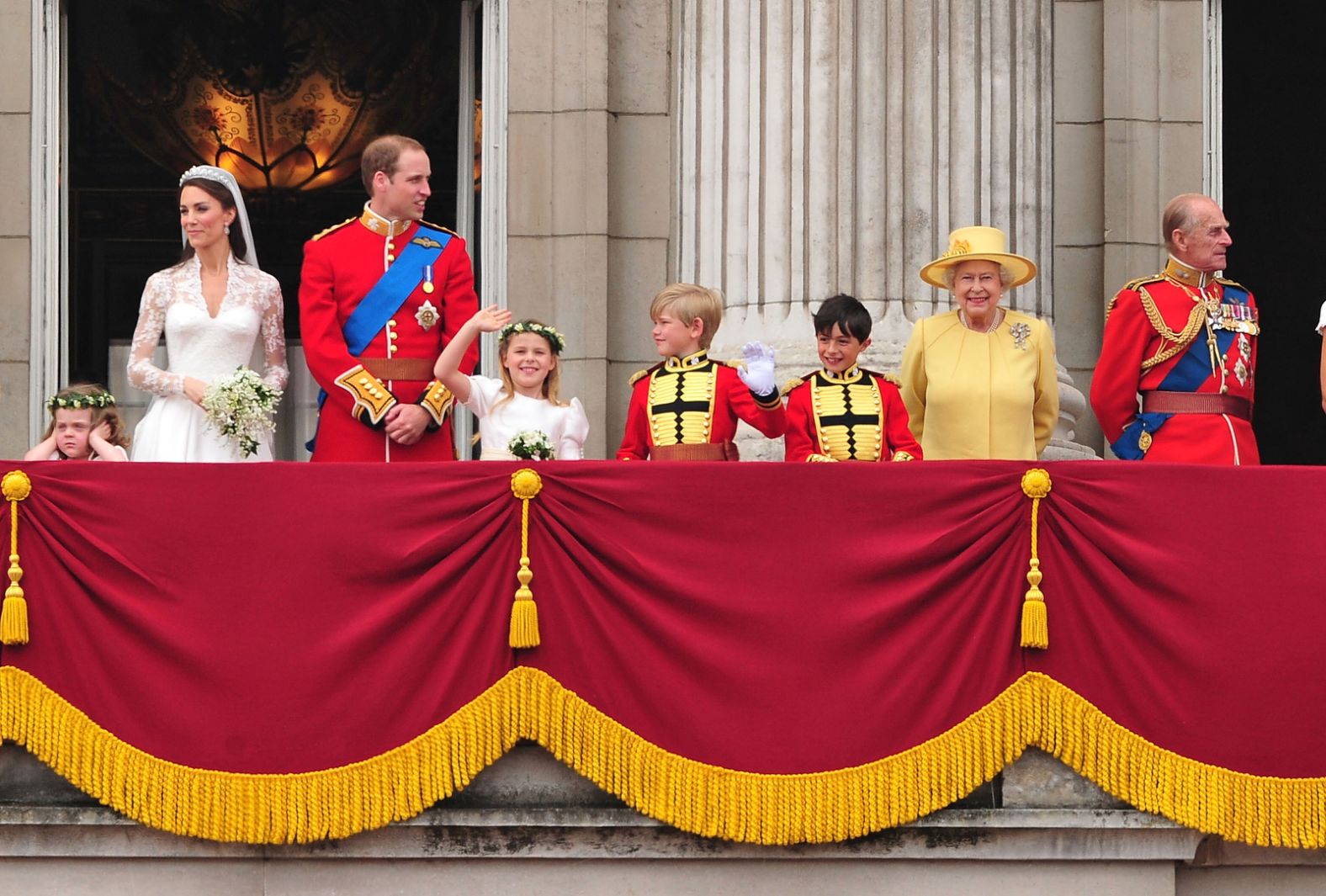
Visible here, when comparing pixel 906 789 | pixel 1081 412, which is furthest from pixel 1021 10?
pixel 906 789

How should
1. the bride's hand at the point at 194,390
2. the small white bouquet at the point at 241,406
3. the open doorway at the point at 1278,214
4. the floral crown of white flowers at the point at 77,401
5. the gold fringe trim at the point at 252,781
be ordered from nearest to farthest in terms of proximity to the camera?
1. the gold fringe trim at the point at 252,781
2. the small white bouquet at the point at 241,406
3. the bride's hand at the point at 194,390
4. the floral crown of white flowers at the point at 77,401
5. the open doorway at the point at 1278,214

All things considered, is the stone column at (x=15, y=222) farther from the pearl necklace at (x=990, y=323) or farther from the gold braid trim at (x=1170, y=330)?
the gold braid trim at (x=1170, y=330)

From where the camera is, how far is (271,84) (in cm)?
1332

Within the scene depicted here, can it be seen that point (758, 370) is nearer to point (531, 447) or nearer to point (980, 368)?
point (531, 447)

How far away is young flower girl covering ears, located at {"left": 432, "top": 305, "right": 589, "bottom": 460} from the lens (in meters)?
8.55

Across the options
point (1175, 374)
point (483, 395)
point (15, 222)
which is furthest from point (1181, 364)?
point (15, 222)

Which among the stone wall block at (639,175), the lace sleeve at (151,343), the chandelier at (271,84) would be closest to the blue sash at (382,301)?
the lace sleeve at (151,343)

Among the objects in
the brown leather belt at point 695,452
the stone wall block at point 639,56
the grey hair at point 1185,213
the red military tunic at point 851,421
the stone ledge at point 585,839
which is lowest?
the stone ledge at point 585,839

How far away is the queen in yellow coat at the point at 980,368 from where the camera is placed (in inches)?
345

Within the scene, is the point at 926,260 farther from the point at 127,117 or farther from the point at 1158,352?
the point at 127,117

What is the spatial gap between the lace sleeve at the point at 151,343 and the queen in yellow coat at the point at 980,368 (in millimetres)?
2706

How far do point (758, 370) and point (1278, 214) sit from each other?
6909 millimetres

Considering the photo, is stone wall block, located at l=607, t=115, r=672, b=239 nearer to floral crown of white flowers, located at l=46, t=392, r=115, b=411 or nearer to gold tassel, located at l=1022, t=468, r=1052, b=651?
floral crown of white flowers, located at l=46, t=392, r=115, b=411

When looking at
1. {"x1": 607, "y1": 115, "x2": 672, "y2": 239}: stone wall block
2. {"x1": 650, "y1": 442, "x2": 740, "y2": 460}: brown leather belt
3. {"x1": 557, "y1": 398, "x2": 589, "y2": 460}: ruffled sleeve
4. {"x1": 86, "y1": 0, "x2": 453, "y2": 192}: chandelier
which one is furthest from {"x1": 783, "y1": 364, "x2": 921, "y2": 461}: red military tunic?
{"x1": 86, "y1": 0, "x2": 453, "y2": 192}: chandelier
